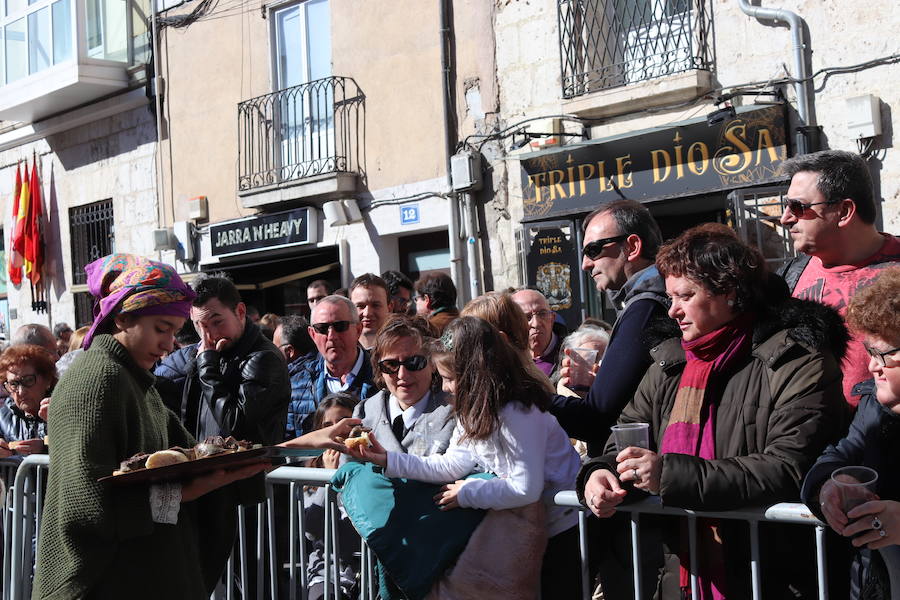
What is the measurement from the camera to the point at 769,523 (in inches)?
113

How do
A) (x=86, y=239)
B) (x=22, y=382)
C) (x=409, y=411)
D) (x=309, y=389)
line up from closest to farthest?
(x=409, y=411), (x=22, y=382), (x=309, y=389), (x=86, y=239)

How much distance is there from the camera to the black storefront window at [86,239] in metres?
16.5

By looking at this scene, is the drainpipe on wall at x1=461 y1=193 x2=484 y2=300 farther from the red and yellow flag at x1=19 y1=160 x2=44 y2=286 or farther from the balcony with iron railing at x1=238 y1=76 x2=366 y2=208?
the red and yellow flag at x1=19 y1=160 x2=44 y2=286

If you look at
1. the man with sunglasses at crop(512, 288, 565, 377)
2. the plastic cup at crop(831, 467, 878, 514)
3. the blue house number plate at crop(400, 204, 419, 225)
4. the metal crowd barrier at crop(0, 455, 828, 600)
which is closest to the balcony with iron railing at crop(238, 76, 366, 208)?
the blue house number plate at crop(400, 204, 419, 225)

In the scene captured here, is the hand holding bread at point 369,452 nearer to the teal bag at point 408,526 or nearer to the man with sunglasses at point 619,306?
the teal bag at point 408,526

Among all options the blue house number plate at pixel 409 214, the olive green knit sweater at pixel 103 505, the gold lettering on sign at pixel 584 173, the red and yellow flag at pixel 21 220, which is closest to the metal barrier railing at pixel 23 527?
the olive green knit sweater at pixel 103 505

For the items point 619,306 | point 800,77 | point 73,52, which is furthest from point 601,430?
point 73,52

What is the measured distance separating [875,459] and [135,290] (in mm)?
2340

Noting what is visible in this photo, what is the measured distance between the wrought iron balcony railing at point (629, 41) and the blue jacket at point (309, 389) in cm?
554

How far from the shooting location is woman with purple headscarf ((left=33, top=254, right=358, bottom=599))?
9.89 feet

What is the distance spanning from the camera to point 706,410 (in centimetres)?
294

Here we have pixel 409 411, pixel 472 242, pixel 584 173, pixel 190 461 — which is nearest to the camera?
pixel 190 461

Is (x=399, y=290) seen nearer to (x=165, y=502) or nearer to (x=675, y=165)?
(x=675, y=165)

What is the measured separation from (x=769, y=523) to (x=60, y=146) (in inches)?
648
